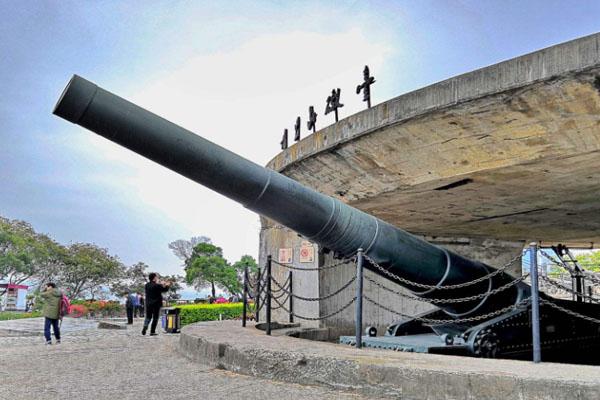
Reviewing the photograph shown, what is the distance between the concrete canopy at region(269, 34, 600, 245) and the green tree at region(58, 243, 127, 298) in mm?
28305

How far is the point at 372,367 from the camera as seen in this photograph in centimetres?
415

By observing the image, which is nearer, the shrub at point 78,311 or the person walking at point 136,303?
the person walking at point 136,303

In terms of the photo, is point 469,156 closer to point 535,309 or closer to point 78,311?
point 535,309

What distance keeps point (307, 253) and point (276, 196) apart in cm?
559

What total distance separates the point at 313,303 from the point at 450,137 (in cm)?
411

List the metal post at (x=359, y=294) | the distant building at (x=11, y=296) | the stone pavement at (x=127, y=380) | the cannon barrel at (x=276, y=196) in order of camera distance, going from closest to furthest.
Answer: the cannon barrel at (x=276, y=196) → the stone pavement at (x=127, y=380) → the metal post at (x=359, y=294) → the distant building at (x=11, y=296)

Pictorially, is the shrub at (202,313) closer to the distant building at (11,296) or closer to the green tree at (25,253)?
the green tree at (25,253)

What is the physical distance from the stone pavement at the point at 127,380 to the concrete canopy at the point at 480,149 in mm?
3803

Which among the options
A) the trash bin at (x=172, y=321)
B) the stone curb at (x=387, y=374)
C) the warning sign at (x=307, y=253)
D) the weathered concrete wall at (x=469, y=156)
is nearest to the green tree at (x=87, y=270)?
the trash bin at (x=172, y=321)

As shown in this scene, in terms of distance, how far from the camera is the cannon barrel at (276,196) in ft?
11.0

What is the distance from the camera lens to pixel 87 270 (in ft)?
114

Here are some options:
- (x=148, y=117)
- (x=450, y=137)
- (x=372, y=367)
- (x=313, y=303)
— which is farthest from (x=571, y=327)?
(x=148, y=117)

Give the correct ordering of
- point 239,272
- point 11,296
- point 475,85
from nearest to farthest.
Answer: point 475,85 < point 11,296 < point 239,272

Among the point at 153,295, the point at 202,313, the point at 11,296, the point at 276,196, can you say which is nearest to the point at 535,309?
the point at 276,196
